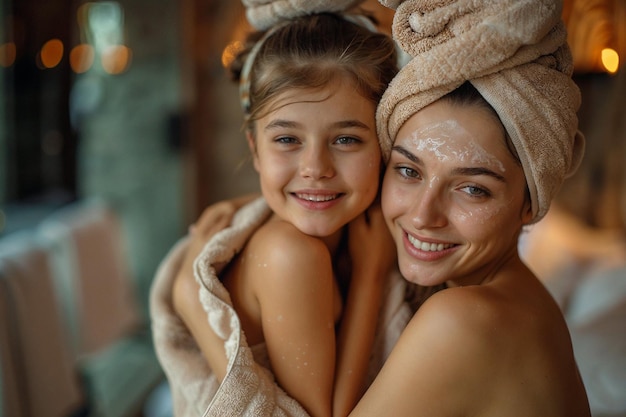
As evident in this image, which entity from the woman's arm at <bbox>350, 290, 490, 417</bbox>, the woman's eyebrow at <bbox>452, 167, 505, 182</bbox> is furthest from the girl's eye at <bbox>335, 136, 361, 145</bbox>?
the woman's arm at <bbox>350, 290, 490, 417</bbox>

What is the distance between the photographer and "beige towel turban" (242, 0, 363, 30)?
1.21 meters

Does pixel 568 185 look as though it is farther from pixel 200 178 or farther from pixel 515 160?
pixel 515 160

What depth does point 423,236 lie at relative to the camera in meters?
1.12

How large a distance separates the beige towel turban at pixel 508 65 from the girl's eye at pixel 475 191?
8cm

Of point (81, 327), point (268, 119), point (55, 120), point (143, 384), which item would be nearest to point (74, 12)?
point (55, 120)

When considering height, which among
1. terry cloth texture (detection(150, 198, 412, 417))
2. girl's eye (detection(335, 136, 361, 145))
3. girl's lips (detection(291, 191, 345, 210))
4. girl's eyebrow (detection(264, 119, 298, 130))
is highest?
girl's eyebrow (detection(264, 119, 298, 130))

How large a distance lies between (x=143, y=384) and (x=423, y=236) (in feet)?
10.9

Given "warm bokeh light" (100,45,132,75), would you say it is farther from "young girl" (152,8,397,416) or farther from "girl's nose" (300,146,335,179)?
"girl's nose" (300,146,335,179)

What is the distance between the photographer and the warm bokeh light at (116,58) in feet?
13.1

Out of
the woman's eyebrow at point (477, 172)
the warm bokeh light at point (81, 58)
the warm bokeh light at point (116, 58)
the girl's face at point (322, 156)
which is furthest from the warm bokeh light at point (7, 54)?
the woman's eyebrow at point (477, 172)

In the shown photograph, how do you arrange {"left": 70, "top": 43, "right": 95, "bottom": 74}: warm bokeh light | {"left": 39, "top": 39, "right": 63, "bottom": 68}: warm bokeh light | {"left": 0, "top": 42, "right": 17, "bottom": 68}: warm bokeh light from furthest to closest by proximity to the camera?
{"left": 70, "top": 43, "right": 95, "bottom": 74}: warm bokeh light < {"left": 39, "top": 39, "right": 63, "bottom": 68}: warm bokeh light < {"left": 0, "top": 42, "right": 17, "bottom": 68}: warm bokeh light

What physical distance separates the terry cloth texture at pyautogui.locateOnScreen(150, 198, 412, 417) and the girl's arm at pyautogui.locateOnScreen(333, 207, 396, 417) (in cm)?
6

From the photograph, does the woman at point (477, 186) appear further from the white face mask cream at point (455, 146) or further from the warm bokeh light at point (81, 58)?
the warm bokeh light at point (81, 58)

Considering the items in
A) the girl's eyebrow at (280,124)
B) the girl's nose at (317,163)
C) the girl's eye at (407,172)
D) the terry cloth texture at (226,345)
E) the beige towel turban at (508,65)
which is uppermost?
the beige towel turban at (508,65)
